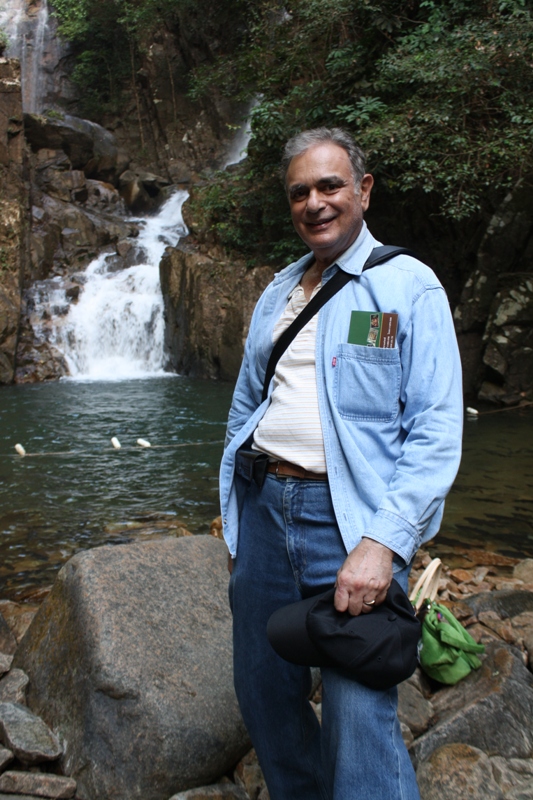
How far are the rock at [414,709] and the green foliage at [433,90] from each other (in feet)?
30.2

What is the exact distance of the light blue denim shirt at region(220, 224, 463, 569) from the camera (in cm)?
151

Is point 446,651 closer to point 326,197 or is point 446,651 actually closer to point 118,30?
point 326,197

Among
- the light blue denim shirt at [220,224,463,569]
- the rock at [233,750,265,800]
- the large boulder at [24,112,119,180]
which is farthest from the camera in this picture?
the large boulder at [24,112,119,180]

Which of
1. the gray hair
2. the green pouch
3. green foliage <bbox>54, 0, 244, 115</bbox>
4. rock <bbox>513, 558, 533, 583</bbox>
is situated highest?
green foliage <bbox>54, 0, 244, 115</bbox>

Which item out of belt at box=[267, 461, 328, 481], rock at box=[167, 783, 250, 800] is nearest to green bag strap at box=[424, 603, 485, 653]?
rock at box=[167, 783, 250, 800]

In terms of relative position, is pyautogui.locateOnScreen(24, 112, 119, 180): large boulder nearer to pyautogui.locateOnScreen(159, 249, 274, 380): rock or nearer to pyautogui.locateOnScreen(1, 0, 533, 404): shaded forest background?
pyautogui.locateOnScreen(1, 0, 533, 404): shaded forest background

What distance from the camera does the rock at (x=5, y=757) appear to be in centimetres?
219

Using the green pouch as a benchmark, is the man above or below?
above

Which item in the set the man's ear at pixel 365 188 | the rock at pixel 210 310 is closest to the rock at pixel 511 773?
the man's ear at pixel 365 188

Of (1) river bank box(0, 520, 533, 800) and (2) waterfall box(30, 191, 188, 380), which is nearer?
(1) river bank box(0, 520, 533, 800)

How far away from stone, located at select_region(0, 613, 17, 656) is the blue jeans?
2.00 m

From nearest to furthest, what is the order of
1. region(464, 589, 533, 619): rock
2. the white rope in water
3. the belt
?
the belt
region(464, 589, 533, 619): rock
the white rope in water

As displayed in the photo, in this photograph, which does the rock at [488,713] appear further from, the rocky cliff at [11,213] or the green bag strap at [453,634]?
the rocky cliff at [11,213]

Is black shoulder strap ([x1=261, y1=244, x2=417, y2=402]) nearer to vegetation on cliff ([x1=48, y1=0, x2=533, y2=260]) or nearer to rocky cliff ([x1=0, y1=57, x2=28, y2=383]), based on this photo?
vegetation on cliff ([x1=48, y1=0, x2=533, y2=260])
